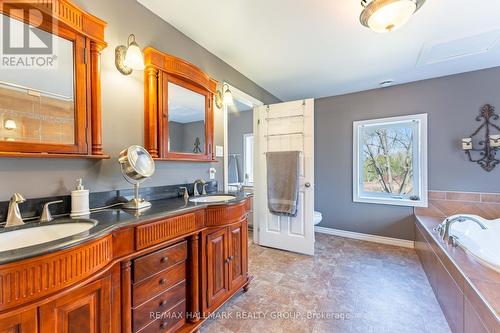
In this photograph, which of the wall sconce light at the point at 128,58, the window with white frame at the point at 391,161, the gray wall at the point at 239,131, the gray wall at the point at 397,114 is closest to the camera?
the wall sconce light at the point at 128,58

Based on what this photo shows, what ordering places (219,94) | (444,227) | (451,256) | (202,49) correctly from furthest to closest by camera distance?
1. (219,94)
2. (202,49)
3. (444,227)
4. (451,256)

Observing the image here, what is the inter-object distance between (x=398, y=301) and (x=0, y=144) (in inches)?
110

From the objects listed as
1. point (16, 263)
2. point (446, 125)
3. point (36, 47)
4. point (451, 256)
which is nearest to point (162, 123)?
point (36, 47)

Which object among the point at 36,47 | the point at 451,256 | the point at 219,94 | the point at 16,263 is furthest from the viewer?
the point at 219,94

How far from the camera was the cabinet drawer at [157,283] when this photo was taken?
3.65ft

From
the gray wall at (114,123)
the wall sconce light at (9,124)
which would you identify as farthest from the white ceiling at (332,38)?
the wall sconce light at (9,124)

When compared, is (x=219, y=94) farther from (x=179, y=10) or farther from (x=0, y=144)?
(x=0, y=144)

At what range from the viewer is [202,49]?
2.11m

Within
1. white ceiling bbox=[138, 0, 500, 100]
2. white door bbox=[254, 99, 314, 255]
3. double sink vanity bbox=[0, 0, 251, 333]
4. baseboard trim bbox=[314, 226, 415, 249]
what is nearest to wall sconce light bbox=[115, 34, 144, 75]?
double sink vanity bbox=[0, 0, 251, 333]

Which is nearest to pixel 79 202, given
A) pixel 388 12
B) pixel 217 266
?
pixel 217 266

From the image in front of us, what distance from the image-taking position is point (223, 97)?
2.28 m

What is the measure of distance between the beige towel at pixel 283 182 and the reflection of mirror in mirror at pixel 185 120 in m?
1.13

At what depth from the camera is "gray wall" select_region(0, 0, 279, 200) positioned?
1.08 meters

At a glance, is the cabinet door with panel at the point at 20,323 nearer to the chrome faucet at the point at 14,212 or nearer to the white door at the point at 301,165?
the chrome faucet at the point at 14,212
